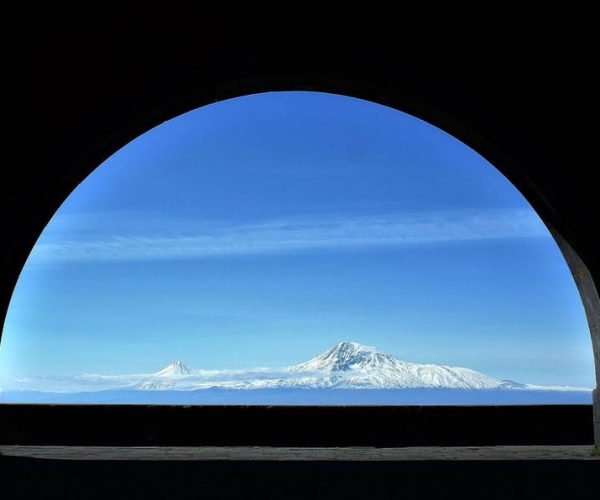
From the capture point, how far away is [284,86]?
661 cm

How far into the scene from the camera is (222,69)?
245 inches

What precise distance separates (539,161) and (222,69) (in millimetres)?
3031
